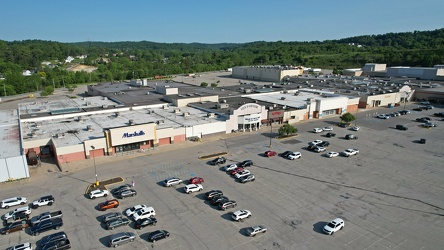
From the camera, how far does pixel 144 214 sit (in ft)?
94.2

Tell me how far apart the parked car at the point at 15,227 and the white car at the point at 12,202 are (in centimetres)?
409

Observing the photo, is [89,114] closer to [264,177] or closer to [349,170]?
[264,177]

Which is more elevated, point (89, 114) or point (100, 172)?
point (89, 114)

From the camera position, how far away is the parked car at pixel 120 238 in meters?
24.8

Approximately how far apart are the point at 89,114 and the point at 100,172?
81.7 feet

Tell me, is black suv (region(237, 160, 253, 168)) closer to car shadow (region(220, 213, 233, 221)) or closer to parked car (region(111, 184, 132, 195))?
car shadow (region(220, 213, 233, 221))

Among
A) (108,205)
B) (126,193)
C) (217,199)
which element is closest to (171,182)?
(126,193)

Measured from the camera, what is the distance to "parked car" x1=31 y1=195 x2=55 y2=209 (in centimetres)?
3095

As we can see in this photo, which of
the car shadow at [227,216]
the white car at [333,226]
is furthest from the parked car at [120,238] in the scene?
the white car at [333,226]

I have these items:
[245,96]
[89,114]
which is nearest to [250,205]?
[89,114]

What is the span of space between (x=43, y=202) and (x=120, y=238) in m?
12.0

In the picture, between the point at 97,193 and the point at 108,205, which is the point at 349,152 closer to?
the point at 108,205

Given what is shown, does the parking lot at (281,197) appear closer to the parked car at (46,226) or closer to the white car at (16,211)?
the parked car at (46,226)

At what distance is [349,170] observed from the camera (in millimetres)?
40219
